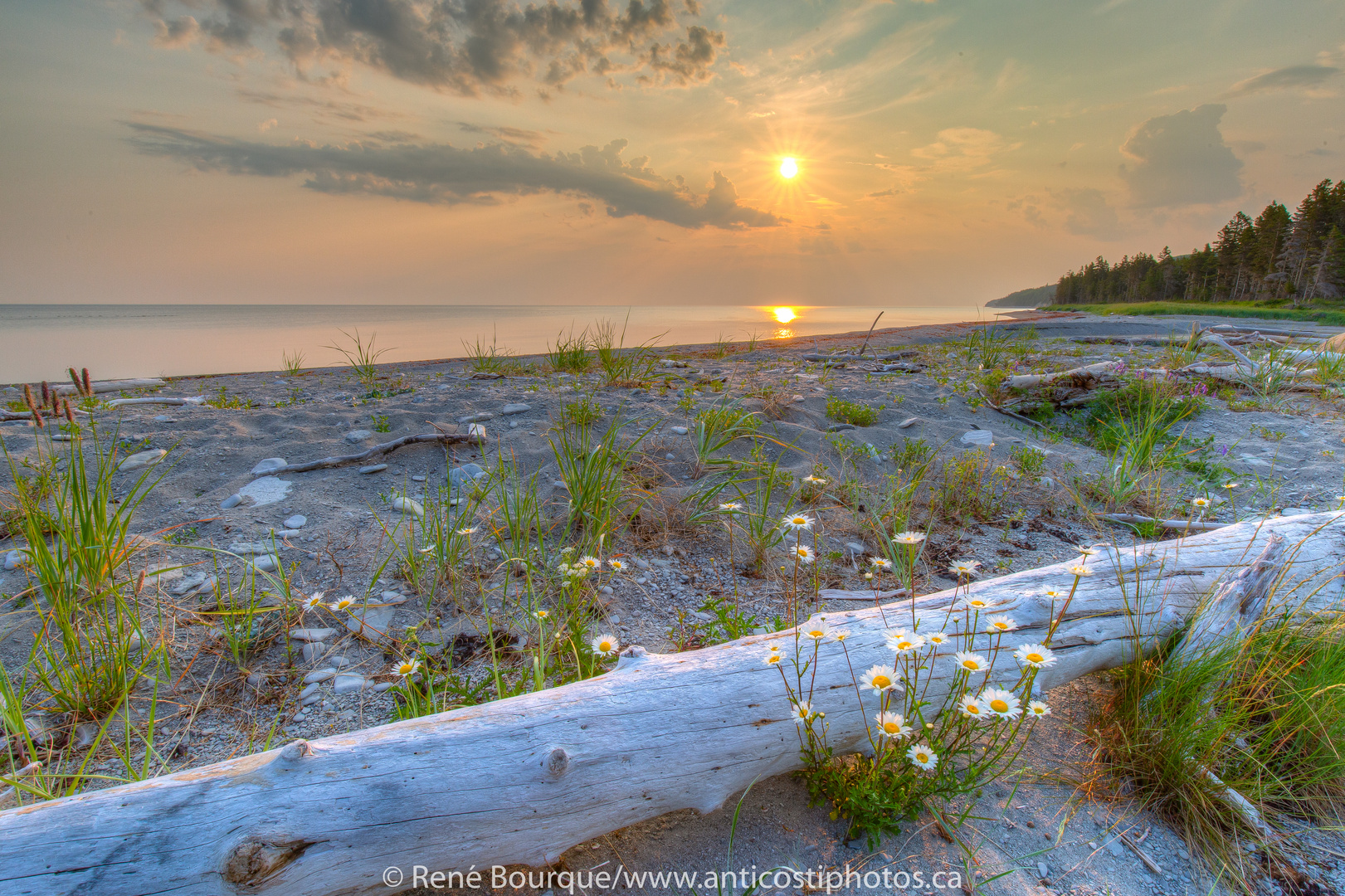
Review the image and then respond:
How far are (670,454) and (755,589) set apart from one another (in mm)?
1593

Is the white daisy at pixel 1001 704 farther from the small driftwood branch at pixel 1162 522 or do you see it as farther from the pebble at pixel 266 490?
the pebble at pixel 266 490

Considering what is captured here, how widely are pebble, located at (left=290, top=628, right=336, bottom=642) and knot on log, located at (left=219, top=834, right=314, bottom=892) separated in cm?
122

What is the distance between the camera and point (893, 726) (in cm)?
128

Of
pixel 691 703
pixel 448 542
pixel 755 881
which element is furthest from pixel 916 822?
pixel 448 542

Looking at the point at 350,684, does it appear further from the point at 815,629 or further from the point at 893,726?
the point at 893,726

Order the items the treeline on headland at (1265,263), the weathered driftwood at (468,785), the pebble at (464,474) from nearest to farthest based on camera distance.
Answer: the weathered driftwood at (468,785)
the pebble at (464,474)
the treeline on headland at (1265,263)

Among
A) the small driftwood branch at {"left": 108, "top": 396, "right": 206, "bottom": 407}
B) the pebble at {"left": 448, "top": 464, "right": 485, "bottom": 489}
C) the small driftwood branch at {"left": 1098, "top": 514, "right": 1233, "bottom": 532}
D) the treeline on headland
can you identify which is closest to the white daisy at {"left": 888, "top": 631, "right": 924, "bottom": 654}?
the small driftwood branch at {"left": 1098, "top": 514, "right": 1233, "bottom": 532}

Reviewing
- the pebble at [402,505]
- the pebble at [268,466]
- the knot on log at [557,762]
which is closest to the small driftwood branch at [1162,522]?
the knot on log at [557,762]

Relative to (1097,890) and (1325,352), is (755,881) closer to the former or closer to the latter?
(1097,890)

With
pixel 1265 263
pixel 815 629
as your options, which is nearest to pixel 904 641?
pixel 815 629

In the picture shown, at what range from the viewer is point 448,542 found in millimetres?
2506

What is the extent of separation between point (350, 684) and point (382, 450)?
7.31 feet

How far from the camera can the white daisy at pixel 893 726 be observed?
1.27 m

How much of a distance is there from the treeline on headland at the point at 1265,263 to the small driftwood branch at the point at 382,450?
152 ft
